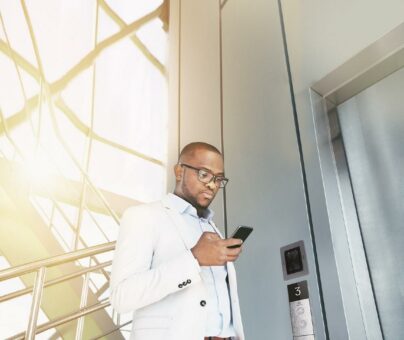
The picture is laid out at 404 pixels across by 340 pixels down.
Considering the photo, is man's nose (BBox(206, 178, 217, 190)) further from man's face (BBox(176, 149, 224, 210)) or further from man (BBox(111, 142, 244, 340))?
man (BBox(111, 142, 244, 340))

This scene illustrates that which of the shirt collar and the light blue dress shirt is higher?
the shirt collar

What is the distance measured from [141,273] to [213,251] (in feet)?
0.73

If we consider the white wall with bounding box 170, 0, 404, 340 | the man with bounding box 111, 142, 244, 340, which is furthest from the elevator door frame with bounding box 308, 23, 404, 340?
the man with bounding box 111, 142, 244, 340

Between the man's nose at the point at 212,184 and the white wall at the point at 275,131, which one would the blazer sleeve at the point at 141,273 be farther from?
the white wall at the point at 275,131

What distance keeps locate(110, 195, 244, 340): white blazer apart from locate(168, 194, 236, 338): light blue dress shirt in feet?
0.09

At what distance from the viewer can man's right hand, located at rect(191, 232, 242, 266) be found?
3.74 ft

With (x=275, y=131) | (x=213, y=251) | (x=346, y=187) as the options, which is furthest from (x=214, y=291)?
(x=275, y=131)

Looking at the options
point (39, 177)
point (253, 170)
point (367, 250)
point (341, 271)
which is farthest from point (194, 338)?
point (39, 177)

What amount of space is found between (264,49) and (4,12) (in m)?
2.87

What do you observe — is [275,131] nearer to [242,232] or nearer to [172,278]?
[242,232]

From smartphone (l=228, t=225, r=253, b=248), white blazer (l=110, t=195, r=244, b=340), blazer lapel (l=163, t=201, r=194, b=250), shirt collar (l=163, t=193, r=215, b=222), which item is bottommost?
white blazer (l=110, t=195, r=244, b=340)

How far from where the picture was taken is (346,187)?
1846 mm

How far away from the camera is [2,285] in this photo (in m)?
3.43

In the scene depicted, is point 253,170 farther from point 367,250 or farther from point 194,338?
point 194,338
